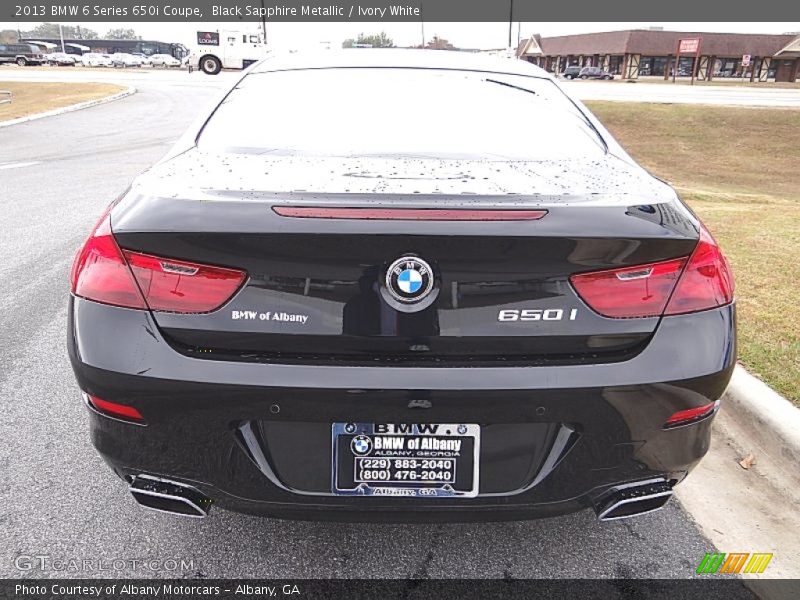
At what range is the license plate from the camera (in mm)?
1806

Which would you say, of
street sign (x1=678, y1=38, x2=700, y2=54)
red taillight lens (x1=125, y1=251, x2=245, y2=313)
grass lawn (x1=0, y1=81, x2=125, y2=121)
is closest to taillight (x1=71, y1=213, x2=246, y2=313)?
red taillight lens (x1=125, y1=251, x2=245, y2=313)

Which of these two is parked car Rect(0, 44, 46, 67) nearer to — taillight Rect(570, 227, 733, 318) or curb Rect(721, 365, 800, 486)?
curb Rect(721, 365, 800, 486)

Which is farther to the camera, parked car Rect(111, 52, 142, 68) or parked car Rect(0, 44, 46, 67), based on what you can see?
parked car Rect(111, 52, 142, 68)

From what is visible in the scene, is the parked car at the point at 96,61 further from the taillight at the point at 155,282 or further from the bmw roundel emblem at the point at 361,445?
the bmw roundel emblem at the point at 361,445

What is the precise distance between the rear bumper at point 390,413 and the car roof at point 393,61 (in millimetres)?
1783

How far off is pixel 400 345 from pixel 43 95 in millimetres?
31866

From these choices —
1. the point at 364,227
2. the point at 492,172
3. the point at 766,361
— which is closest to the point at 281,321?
the point at 364,227

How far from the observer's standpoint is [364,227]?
1.72m

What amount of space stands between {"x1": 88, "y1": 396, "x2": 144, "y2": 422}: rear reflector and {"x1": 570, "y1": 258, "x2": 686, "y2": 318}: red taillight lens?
1.22 meters

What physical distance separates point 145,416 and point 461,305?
2.96ft

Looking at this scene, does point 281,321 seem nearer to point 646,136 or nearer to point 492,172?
point 492,172

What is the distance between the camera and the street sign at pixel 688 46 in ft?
205

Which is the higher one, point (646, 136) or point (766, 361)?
point (766, 361)
